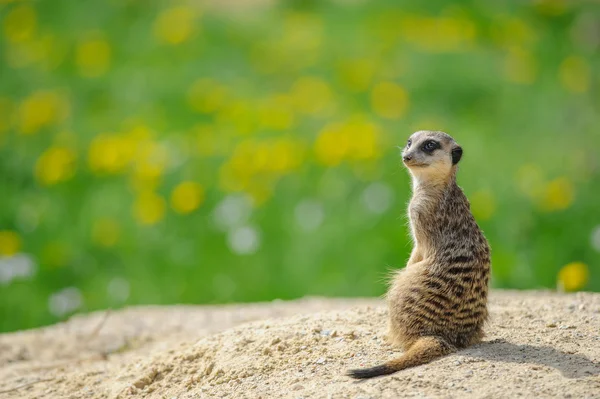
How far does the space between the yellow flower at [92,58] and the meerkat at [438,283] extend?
587cm

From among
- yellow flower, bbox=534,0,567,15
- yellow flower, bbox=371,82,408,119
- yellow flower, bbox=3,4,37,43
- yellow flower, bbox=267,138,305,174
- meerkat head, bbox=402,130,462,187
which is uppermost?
yellow flower, bbox=3,4,37,43

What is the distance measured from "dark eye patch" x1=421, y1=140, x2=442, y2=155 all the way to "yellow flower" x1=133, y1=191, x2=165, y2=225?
3320 millimetres

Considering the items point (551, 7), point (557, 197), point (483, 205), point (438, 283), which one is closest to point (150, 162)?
point (483, 205)

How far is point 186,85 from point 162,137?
1143mm

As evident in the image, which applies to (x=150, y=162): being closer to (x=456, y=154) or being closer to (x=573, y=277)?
(x=573, y=277)

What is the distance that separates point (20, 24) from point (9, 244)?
4.24m

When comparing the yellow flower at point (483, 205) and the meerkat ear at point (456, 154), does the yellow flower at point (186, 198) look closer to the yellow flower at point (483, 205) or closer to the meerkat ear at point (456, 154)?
the yellow flower at point (483, 205)

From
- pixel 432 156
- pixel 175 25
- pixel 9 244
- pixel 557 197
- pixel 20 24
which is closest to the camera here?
pixel 432 156

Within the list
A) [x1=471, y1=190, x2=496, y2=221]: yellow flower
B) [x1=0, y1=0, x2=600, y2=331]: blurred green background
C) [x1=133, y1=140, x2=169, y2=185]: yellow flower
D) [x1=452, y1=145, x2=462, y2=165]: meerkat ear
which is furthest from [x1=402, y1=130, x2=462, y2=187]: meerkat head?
[x1=133, y1=140, x2=169, y2=185]: yellow flower

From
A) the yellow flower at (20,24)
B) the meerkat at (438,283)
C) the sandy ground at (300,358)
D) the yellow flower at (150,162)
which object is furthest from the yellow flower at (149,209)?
the yellow flower at (20,24)

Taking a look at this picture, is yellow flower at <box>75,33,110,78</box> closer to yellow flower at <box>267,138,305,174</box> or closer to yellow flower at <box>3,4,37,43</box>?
yellow flower at <box>3,4,37,43</box>

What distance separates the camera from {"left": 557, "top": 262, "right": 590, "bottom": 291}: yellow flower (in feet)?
17.7

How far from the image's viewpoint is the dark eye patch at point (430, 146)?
397 centimetres

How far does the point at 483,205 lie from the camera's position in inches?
252
